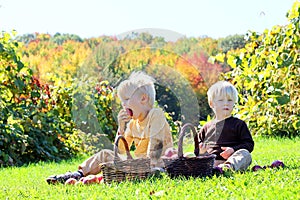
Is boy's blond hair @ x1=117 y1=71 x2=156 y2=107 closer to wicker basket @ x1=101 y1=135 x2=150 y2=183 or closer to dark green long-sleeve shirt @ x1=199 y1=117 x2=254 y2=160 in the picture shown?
wicker basket @ x1=101 y1=135 x2=150 y2=183

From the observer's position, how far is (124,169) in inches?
144

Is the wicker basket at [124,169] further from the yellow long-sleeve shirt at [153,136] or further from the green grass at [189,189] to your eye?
the yellow long-sleeve shirt at [153,136]

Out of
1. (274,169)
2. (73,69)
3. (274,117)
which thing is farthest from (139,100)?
(73,69)

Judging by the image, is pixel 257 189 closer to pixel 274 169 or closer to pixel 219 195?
pixel 219 195

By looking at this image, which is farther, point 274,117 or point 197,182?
point 274,117

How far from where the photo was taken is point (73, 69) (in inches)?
477

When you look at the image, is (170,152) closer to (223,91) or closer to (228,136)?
(228,136)

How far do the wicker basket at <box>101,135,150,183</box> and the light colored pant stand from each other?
0.68m

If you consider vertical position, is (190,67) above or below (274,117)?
above

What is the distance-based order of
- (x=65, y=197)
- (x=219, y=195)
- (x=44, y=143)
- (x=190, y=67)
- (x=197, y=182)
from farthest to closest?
(x=44, y=143)
(x=190, y=67)
(x=197, y=182)
(x=65, y=197)
(x=219, y=195)

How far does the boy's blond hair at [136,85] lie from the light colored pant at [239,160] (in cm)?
75

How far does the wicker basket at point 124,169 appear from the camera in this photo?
12.0 ft

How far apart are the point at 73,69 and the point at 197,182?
8914 mm

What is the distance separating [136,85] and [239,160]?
2.94 ft
